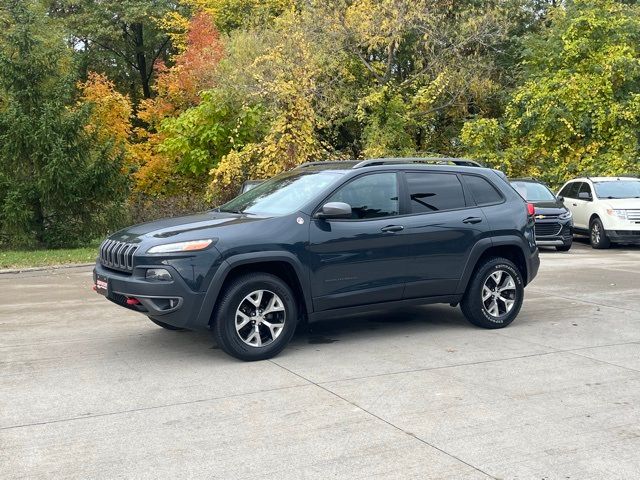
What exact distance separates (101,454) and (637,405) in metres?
3.89

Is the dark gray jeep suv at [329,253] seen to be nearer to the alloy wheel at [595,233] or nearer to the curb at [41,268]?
the curb at [41,268]

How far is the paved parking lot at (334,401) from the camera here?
15.1 ft

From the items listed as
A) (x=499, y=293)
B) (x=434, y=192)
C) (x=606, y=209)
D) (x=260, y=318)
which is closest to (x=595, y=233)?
(x=606, y=209)

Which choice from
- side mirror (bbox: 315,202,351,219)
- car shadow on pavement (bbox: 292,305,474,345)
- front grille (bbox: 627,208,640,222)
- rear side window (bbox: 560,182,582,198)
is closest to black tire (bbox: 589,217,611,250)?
front grille (bbox: 627,208,640,222)

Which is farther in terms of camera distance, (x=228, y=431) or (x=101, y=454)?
(x=228, y=431)

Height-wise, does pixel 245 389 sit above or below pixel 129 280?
below

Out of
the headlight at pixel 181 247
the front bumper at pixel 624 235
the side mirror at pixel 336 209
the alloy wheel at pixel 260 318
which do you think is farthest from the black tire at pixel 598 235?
the headlight at pixel 181 247

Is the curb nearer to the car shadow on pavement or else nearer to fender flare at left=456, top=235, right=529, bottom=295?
the car shadow on pavement

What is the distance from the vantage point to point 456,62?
89.6ft

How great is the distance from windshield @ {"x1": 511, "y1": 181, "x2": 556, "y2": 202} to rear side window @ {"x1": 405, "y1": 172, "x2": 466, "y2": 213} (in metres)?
11.6

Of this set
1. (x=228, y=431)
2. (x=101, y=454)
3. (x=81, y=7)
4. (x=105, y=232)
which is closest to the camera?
(x=101, y=454)

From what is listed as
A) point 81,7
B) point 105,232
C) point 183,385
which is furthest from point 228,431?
point 81,7

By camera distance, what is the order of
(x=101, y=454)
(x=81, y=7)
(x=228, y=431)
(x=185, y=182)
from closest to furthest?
(x=101, y=454) → (x=228, y=431) → (x=185, y=182) → (x=81, y=7)

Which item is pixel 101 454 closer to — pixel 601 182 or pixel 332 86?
pixel 601 182
